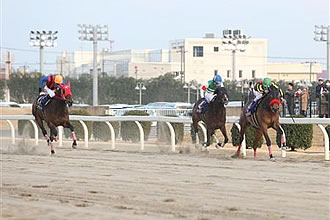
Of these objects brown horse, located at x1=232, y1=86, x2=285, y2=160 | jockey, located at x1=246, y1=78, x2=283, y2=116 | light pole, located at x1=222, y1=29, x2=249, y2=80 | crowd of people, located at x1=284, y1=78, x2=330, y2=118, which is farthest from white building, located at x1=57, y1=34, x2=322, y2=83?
brown horse, located at x1=232, y1=86, x2=285, y2=160

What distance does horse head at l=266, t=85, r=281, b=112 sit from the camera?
14160 mm

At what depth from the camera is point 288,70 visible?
107m

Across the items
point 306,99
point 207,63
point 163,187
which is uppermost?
point 207,63

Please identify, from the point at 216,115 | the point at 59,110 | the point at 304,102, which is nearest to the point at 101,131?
the point at 304,102

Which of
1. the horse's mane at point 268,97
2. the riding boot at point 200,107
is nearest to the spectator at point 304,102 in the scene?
the riding boot at point 200,107

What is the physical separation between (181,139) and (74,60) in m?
105

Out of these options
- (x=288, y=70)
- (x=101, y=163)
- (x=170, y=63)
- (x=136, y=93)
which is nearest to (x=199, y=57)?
(x=170, y=63)

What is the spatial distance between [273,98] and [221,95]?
5.43 feet

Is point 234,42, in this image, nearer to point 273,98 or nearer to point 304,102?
point 304,102

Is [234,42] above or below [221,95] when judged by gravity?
above

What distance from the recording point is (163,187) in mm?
9906

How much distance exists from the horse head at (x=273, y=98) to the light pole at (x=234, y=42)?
180 feet

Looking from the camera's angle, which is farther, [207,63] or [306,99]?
[207,63]

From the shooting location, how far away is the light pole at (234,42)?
6938cm
